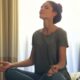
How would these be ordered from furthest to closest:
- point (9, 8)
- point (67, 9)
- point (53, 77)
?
point (67, 9), point (9, 8), point (53, 77)

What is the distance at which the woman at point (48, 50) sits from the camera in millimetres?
1678

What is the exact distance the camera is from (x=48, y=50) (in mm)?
1726

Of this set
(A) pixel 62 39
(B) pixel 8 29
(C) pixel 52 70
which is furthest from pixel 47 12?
(B) pixel 8 29

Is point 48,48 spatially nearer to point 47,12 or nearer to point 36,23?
point 47,12

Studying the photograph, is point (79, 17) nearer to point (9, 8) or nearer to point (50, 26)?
point (9, 8)

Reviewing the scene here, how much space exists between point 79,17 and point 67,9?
0.63 ft

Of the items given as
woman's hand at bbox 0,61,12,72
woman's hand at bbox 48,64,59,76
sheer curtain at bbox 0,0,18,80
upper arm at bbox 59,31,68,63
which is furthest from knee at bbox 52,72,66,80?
sheer curtain at bbox 0,0,18,80

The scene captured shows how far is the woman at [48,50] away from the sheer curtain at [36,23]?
0.98 m

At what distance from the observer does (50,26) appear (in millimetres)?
1766

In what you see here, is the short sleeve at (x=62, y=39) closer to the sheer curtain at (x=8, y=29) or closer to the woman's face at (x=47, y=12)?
the woman's face at (x=47, y=12)

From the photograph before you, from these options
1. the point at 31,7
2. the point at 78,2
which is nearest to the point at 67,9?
the point at 78,2

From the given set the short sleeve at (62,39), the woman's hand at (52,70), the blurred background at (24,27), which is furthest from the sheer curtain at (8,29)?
the woman's hand at (52,70)

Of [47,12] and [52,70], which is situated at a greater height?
[47,12]

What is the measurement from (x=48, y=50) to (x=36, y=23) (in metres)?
1.11
